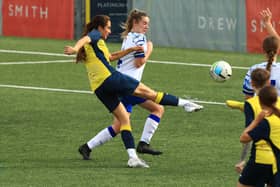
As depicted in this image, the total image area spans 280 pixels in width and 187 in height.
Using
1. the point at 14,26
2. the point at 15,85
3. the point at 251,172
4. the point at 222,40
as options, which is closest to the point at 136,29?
the point at 251,172

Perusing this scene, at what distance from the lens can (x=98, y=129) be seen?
63.5ft

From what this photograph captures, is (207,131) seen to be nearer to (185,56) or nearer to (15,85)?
(15,85)

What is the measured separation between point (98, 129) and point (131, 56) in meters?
3.22

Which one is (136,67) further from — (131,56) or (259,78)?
(259,78)

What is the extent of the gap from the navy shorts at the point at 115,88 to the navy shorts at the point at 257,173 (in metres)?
4.38

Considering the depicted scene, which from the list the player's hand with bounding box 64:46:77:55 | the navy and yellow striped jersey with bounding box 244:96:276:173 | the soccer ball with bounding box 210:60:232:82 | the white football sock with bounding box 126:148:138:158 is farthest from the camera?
the soccer ball with bounding box 210:60:232:82

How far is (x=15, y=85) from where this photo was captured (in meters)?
25.5

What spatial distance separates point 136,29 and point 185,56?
618 inches

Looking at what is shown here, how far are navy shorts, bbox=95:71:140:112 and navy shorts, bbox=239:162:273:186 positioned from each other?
14.4 ft

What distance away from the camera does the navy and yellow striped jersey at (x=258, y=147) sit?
11.1 m

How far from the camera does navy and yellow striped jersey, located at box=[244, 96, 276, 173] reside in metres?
11.1

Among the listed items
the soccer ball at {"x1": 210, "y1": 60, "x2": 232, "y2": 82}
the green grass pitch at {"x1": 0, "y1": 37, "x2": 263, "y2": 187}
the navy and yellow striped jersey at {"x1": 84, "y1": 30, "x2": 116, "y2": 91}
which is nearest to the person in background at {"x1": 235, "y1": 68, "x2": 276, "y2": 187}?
the green grass pitch at {"x1": 0, "y1": 37, "x2": 263, "y2": 187}

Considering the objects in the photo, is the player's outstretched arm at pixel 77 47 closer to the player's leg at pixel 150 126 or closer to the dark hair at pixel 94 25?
the dark hair at pixel 94 25

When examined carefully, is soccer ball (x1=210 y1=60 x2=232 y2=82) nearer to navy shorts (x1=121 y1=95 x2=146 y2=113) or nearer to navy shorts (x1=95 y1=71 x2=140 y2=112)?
navy shorts (x1=121 y1=95 x2=146 y2=113)
